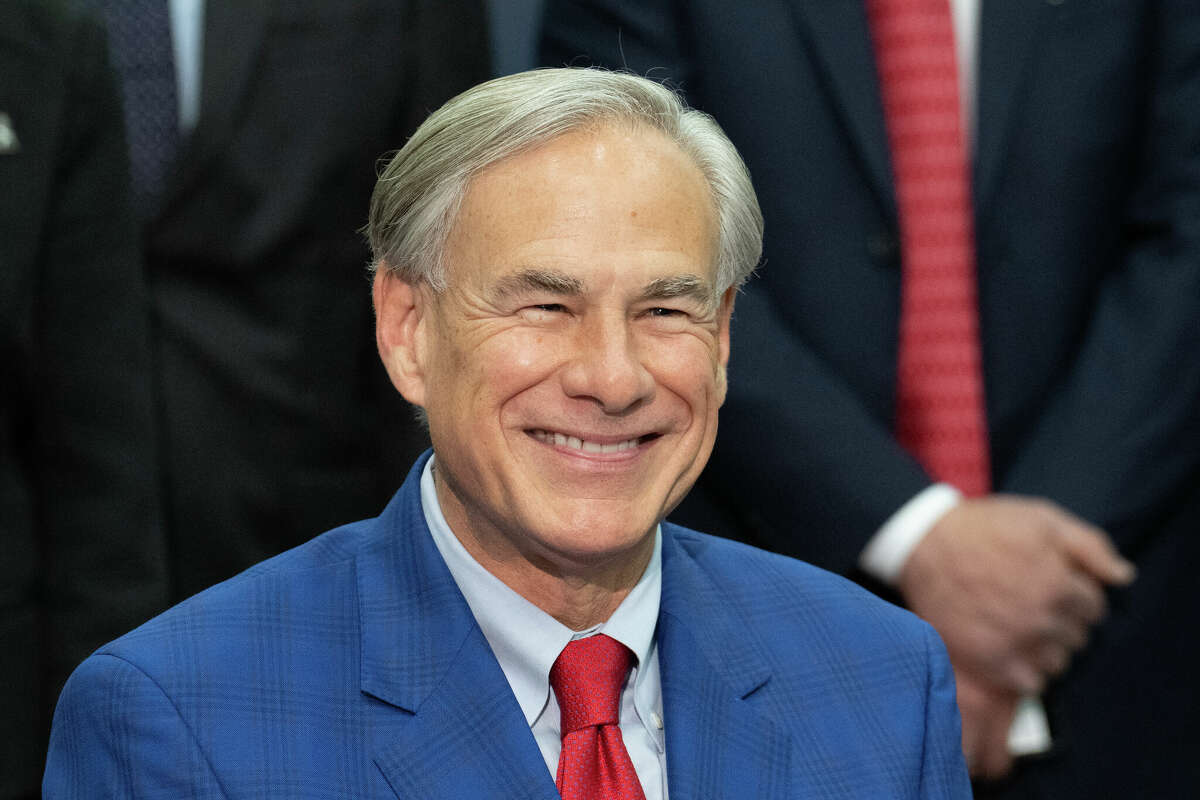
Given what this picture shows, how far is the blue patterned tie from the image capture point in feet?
10.9

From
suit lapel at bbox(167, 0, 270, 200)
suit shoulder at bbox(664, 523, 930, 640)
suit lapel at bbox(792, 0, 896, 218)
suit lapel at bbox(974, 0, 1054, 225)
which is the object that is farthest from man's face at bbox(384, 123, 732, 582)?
suit lapel at bbox(167, 0, 270, 200)

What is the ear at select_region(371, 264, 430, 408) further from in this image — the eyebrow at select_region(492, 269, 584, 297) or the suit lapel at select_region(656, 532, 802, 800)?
the suit lapel at select_region(656, 532, 802, 800)

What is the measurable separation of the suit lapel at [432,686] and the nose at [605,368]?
0.97 ft

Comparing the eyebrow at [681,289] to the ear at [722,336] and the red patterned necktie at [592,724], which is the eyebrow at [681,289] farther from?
the red patterned necktie at [592,724]

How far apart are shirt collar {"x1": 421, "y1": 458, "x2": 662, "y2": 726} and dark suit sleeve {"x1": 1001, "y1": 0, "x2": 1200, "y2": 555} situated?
1.00 metres

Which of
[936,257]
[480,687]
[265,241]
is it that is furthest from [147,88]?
[480,687]

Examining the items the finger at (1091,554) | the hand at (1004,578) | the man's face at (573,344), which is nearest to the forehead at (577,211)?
the man's face at (573,344)

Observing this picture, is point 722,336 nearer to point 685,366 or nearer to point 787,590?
point 685,366

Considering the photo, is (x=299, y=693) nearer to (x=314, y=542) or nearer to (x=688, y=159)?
(x=314, y=542)

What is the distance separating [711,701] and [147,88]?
5.61 ft

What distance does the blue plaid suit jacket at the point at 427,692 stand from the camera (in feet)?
6.63

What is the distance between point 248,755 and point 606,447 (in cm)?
53

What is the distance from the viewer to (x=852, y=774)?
225 cm

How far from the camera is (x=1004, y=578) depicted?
9.53 ft
